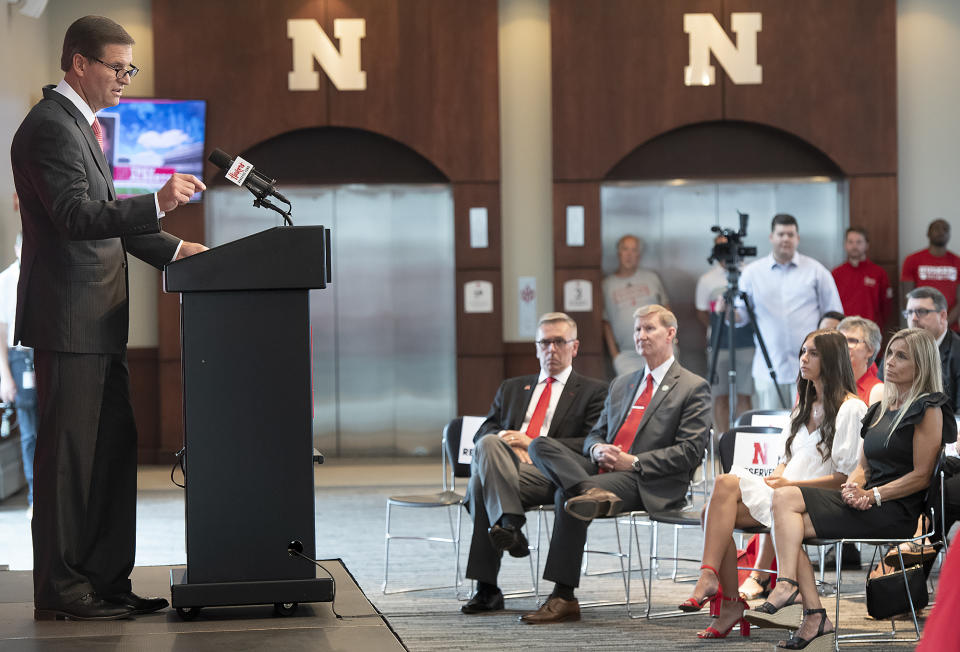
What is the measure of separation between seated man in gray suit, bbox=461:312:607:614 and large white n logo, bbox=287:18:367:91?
16.5ft

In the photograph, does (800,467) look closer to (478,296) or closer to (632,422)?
(632,422)

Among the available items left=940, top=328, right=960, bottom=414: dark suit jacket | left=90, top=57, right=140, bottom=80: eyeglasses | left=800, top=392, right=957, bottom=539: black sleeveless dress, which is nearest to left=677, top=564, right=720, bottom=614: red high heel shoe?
left=800, top=392, right=957, bottom=539: black sleeveless dress

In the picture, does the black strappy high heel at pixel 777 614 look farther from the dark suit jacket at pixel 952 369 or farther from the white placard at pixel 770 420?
the dark suit jacket at pixel 952 369

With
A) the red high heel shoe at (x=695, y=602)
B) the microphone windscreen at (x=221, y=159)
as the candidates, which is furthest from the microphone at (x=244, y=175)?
the red high heel shoe at (x=695, y=602)

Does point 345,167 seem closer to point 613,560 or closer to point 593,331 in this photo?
point 593,331

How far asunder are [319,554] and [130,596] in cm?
337

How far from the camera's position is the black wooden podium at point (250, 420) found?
9.39ft

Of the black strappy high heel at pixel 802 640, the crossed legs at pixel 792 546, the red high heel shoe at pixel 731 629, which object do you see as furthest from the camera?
the red high heel shoe at pixel 731 629

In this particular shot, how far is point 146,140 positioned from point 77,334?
740 cm

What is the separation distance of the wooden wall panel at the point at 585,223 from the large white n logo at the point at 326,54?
1.98m

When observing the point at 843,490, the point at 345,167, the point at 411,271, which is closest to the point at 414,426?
the point at 411,271

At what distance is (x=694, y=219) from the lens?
1048cm

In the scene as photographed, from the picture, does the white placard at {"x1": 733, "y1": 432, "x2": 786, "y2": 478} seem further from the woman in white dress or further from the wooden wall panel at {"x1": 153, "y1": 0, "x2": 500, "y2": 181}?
the wooden wall panel at {"x1": 153, "y1": 0, "x2": 500, "y2": 181}

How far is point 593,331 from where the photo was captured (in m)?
10.3
